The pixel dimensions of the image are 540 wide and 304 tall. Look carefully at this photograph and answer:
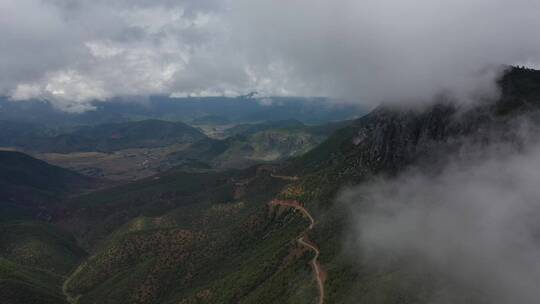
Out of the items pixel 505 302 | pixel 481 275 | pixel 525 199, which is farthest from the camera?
pixel 525 199

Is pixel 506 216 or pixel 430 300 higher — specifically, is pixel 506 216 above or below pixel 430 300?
above

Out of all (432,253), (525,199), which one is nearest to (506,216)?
(525,199)

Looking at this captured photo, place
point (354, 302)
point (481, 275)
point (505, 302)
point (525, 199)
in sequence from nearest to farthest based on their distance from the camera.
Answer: point (505, 302) < point (481, 275) < point (354, 302) < point (525, 199)

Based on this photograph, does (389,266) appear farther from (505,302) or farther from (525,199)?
(525,199)

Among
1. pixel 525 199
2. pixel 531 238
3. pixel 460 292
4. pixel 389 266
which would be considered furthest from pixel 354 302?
pixel 525 199

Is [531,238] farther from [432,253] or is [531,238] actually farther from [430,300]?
[430,300]

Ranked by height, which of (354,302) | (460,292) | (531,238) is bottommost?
(354,302)

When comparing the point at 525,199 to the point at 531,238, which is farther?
the point at 525,199

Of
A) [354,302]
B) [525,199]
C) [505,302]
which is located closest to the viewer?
[505,302]

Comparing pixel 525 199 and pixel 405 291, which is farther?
pixel 525 199
